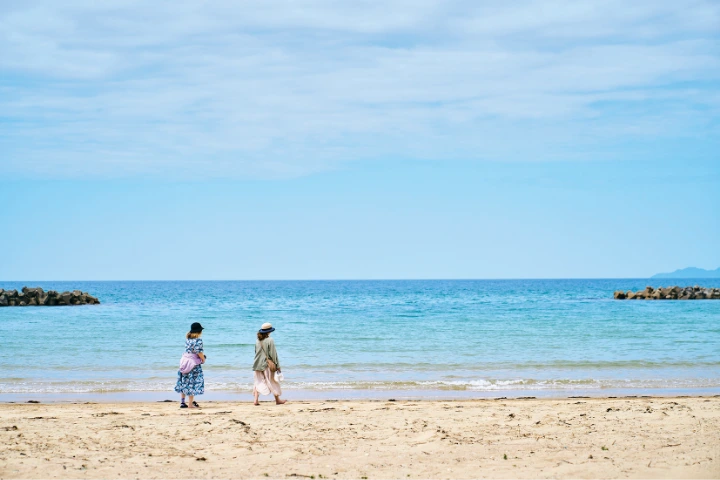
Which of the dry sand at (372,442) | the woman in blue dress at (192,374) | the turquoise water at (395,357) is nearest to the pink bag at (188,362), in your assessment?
the woman in blue dress at (192,374)

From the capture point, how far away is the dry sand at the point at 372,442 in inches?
284

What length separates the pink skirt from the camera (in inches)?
477

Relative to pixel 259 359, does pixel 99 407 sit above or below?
below

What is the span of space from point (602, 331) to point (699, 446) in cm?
1945

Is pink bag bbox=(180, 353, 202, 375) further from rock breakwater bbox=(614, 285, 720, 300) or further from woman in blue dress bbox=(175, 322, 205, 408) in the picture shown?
rock breakwater bbox=(614, 285, 720, 300)

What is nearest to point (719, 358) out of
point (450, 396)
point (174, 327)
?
point (450, 396)

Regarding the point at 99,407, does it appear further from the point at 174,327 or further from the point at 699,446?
the point at 174,327

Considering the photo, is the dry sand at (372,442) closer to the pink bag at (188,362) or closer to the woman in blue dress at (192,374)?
the woman in blue dress at (192,374)

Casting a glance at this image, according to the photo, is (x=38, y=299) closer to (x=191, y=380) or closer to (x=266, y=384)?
(x=191, y=380)

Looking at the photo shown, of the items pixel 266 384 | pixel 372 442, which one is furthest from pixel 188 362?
pixel 372 442

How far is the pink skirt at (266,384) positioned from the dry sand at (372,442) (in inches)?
33.8

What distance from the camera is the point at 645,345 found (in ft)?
70.8

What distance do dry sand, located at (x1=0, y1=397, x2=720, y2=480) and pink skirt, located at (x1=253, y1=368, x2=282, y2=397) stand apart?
Result: 33.8 inches

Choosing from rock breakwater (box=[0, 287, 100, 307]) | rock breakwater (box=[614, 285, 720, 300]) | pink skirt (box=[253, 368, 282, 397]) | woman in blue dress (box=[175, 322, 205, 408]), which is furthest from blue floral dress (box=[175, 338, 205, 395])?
rock breakwater (box=[614, 285, 720, 300])
